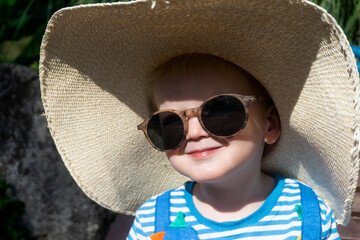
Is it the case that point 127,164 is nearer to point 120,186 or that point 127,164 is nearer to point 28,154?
point 120,186

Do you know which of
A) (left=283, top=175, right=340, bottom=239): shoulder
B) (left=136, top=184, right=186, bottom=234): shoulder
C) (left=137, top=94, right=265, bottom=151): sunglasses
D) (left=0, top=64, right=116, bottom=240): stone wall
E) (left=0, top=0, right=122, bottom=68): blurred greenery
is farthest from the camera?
(left=0, top=0, right=122, bottom=68): blurred greenery

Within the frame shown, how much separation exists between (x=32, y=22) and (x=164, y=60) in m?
3.29

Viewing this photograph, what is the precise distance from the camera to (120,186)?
1.76 meters

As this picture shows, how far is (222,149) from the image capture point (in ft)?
4.52

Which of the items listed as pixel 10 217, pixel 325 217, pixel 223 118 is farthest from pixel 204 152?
pixel 10 217

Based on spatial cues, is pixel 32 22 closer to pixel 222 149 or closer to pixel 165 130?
pixel 165 130

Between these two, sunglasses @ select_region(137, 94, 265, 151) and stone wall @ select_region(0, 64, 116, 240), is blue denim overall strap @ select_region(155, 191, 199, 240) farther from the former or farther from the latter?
stone wall @ select_region(0, 64, 116, 240)

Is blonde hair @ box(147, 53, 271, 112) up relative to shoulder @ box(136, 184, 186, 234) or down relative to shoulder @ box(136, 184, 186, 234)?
up

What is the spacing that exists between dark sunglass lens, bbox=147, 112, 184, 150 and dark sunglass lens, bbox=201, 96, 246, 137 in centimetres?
10

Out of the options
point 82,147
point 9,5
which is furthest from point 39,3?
point 82,147

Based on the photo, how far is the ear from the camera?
5.07 ft

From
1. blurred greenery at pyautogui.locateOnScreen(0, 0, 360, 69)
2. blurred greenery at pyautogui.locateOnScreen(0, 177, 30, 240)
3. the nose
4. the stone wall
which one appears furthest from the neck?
blurred greenery at pyautogui.locateOnScreen(0, 0, 360, 69)

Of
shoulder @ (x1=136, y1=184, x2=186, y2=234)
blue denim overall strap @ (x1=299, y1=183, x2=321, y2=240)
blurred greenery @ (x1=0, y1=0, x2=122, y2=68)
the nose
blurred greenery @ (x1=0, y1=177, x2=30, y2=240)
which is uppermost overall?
the nose

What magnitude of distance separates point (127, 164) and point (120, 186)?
10 centimetres
